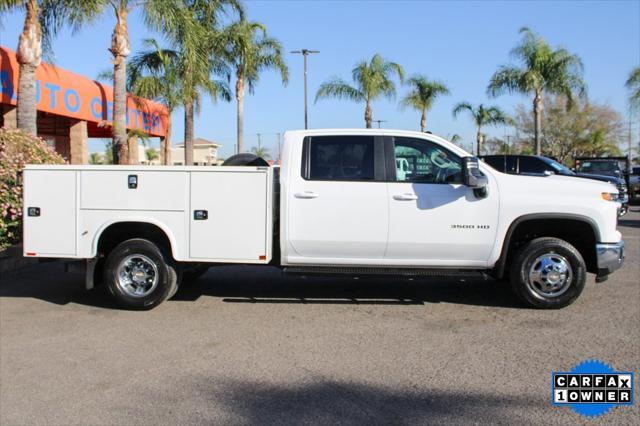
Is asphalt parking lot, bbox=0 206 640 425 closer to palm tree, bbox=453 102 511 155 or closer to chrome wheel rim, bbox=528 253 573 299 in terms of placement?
chrome wheel rim, bbox=528 253 573 299

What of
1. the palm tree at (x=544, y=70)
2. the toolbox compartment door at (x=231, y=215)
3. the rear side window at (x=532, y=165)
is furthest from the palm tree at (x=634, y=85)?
the toolbox compartment door at (x=231, y=215)

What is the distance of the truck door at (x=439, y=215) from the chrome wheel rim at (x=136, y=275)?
9.00 ft

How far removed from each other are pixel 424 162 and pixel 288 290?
251 cm

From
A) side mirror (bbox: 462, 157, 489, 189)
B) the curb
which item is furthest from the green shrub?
side mirror (bbox: 462, 157, 489, 189)

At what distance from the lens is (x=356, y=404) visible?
13.4 feet

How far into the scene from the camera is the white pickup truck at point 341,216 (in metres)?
6.23

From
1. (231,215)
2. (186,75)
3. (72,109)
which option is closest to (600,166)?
(186,75)

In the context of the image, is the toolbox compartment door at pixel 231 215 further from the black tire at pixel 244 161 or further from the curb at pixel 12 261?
the curb at pixel 12 261

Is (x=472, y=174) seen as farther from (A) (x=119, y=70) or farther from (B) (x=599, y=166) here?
(B) (x=599, y=166)

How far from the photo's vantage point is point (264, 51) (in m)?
27.7

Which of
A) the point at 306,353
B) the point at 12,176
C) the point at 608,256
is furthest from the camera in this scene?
the point at 12,176

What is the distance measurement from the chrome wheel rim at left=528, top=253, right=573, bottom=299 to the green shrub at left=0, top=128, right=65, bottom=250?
288 inches

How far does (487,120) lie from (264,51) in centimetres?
1675

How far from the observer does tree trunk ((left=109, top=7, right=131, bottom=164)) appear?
16312 millimetres
